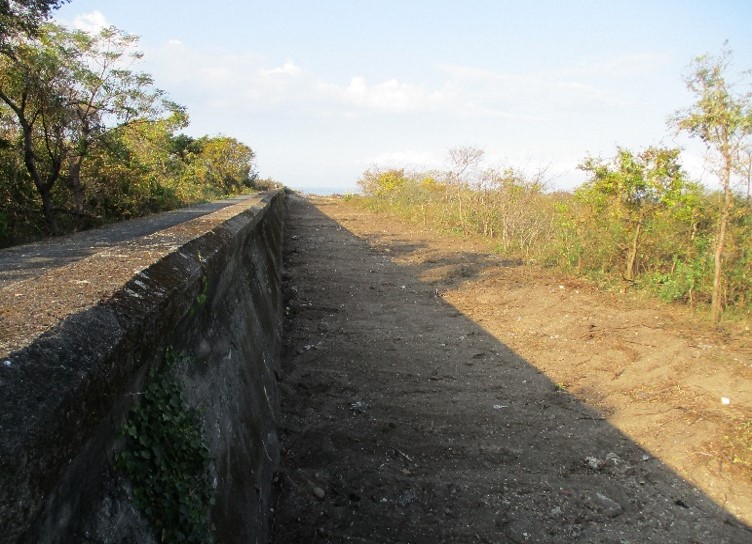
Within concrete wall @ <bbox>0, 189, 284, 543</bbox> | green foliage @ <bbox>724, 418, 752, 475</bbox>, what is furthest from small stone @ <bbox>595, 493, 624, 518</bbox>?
concrete wall @ <bbox>0, 189, 284, 543</bbox>

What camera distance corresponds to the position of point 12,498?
0.89m

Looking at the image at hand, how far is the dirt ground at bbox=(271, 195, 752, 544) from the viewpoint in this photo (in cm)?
312

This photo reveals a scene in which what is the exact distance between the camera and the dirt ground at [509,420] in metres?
3.12

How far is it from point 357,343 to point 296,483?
2.83m

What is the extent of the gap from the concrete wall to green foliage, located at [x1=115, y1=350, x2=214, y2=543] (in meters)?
0.05

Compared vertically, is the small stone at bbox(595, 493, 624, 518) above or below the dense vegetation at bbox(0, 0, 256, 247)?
below

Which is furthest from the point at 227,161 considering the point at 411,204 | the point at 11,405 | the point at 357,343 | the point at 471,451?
the point at 11,405

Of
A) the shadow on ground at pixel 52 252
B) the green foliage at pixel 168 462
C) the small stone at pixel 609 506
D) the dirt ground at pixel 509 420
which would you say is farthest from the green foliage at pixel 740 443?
the shadow on ground at pixel 52 252

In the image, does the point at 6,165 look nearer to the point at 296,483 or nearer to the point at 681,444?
the point at 296,483

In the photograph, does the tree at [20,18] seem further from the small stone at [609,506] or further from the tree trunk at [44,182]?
the small stone at [609,506]

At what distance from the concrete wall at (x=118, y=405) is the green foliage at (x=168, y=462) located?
0.05 metres

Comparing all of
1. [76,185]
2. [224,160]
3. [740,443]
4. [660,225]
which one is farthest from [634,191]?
[224,160]

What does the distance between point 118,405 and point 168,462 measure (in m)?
0.31

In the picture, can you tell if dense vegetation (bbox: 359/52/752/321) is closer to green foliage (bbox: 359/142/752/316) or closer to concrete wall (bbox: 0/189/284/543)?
green foliage (bbox: 359/142/752/316)
